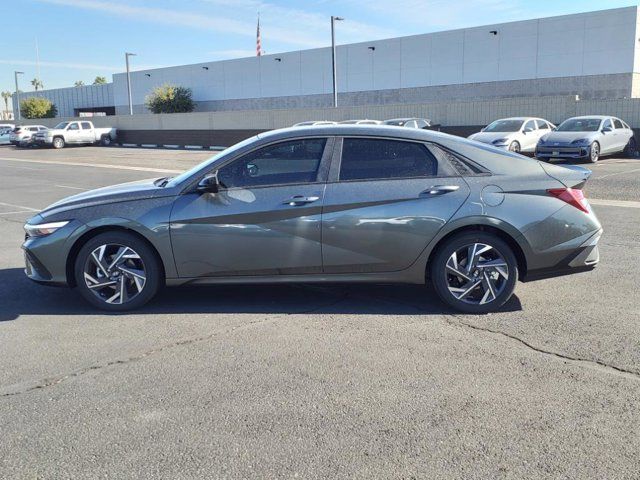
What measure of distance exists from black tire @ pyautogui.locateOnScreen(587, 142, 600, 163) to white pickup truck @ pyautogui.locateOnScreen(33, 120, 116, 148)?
35.0m

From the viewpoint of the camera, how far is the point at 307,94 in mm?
60031

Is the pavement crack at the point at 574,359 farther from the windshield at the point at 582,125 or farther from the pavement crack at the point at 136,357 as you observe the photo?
the windshield at the point at 582,125

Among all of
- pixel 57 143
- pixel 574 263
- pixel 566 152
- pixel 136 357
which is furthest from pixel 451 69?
pixel 136 357

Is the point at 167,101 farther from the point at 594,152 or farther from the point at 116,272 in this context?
the point at 116,272

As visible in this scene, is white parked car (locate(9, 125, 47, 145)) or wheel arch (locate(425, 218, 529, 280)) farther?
white parked car (locate(9, 125, 47, 145))

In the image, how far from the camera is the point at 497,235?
5.27 meters

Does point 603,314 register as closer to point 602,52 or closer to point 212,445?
point 212,445

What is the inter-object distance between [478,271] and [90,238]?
3.40 metres

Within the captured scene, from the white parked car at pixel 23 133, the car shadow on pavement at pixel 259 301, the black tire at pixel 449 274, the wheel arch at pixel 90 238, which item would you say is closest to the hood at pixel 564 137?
the car shadow on pavement at pixel 259 301

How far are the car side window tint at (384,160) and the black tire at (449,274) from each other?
628mm

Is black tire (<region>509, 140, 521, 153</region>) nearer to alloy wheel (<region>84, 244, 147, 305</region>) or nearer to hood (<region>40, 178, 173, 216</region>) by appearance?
hood (<region>40, 178, 173, 216</region>)

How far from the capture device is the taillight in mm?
5266

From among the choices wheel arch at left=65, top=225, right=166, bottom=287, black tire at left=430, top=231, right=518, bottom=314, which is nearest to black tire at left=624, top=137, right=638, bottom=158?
black tire at left=430, top=231, right=518, bottom=314

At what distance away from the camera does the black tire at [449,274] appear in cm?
519
